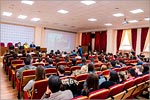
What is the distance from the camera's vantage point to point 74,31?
18578 millimetres

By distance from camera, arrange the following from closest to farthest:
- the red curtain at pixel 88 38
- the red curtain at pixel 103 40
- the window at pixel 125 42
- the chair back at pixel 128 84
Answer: the chair back at pixel 128 84, the window at pixel 125 42, the red curtain at pixel 103 40, the red curtain at pixel 88 38

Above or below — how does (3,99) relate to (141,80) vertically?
below

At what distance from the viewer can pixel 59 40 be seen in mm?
17266

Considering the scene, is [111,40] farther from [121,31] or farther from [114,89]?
[114,89]

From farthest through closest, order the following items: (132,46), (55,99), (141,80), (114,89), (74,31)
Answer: (74,31) < (132,46) < (141,80) < (114,89) < (55,99)

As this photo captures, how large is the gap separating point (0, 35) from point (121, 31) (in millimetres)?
11050

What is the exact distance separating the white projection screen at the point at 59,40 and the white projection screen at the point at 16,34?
6.17ft

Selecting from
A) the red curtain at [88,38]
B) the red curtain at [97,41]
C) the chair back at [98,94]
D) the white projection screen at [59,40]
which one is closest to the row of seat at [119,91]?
the chair back at [98,94]

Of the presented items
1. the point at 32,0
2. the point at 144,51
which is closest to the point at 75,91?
the point at 32,0

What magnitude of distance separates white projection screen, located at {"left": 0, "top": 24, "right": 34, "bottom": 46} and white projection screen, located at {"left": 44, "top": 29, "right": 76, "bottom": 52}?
6.17 feet

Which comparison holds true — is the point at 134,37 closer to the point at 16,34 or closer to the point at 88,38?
the point at 88,38

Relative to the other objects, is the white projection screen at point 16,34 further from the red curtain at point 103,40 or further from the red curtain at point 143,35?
the red curtain at point 143,35

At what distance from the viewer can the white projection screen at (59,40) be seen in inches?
644

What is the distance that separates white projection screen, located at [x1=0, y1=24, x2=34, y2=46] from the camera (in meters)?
13.4
